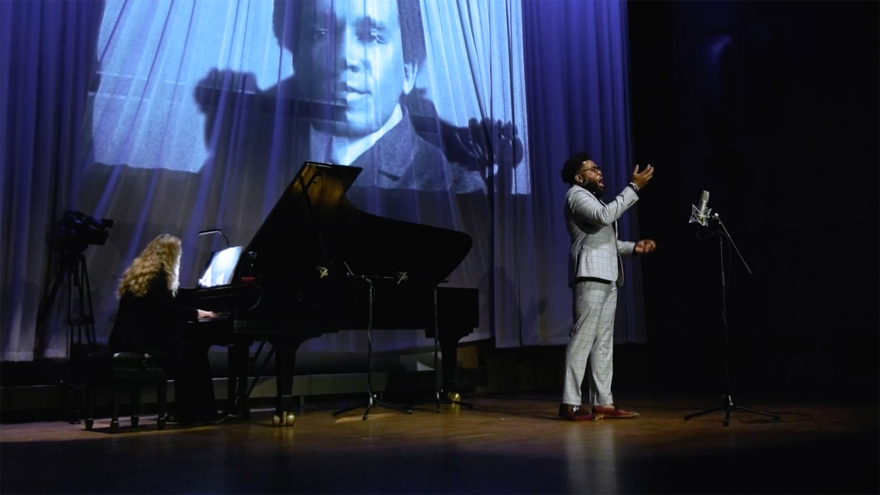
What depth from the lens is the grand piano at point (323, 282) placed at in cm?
455

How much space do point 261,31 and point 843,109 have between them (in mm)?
4583

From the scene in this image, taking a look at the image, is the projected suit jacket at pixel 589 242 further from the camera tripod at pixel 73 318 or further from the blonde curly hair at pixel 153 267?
the camera tripod at pixel 73 318

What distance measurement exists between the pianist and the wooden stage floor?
26 centimetres

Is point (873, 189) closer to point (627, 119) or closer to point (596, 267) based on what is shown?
point (627, 119)

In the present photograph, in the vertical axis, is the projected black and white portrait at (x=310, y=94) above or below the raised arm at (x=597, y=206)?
above

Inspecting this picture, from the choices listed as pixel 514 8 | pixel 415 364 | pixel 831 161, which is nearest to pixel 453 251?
pixel 415 364

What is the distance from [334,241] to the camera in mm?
5129

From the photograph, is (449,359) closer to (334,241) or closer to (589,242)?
(334,241)

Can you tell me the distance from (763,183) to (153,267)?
202 inches

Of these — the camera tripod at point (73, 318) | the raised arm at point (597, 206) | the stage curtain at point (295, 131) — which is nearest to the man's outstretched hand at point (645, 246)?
the raised arm at point (597, 206)

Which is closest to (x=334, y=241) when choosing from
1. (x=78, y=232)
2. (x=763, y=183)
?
(x=78, y=232)

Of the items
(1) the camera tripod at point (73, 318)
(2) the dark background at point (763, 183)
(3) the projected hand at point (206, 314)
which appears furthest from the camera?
(2) the dark background at point (763, 183)

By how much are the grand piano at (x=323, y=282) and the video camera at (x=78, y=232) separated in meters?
0.62

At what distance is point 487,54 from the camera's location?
7465mm
